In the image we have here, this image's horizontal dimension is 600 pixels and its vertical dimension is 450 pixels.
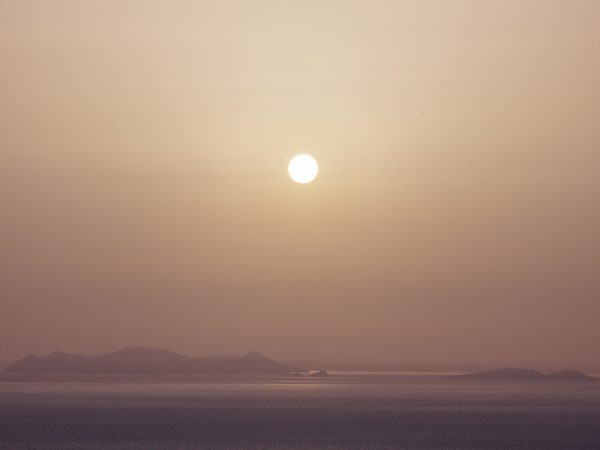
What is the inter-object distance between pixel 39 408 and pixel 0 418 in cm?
3908

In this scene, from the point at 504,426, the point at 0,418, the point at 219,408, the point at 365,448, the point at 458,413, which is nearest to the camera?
the point at 365,448

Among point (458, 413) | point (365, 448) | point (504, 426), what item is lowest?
point (365, 448)

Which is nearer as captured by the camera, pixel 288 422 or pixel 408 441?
pixel 408 441

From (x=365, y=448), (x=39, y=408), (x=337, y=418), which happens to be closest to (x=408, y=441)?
(x=365, y=448)

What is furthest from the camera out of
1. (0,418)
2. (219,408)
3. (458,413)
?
(219,408)

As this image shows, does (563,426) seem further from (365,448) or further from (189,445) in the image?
(189,445)

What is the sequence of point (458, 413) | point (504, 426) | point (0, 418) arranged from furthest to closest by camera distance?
point (458, 413) → point (0, 418) → point (504, 426)

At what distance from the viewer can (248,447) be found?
10256cm

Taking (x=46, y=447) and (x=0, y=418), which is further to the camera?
(x=0, y=418)

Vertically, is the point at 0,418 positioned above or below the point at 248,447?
above

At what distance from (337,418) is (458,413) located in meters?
30.8

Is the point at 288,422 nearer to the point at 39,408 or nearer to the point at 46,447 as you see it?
the point at 46,447

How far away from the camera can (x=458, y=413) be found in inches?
6983

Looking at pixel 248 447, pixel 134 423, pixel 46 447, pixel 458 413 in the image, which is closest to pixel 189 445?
pixel 248 447
